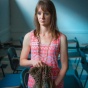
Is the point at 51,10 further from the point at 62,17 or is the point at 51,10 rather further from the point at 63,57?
the point at 62,17

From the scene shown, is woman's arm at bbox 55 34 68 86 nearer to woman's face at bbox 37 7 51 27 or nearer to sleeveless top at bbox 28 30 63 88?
sleeveless top at bbox 28 30 63 88

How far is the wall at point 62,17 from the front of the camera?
260 inches

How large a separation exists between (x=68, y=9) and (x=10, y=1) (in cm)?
197

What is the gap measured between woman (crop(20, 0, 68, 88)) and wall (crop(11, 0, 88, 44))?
5314 mm

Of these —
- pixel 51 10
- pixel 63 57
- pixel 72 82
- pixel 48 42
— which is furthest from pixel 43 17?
pixel 72 82

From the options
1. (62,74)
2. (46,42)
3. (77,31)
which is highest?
(46,42)

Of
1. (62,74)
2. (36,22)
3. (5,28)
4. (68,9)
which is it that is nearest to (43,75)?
(62,74)

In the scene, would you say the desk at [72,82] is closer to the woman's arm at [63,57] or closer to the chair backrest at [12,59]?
the woman's arm at [63,57]

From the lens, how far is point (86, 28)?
6.77m

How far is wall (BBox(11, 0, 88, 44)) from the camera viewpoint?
21.7 ft

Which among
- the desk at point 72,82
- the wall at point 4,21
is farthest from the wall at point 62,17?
the desk at point 72,82

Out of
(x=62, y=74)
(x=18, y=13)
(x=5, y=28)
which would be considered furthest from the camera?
(x=18, y=13)

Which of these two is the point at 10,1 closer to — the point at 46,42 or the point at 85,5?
the point at 85,5

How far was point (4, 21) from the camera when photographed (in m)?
6.18
